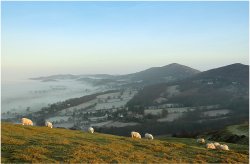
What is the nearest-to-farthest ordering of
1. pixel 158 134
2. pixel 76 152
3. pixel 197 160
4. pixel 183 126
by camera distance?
pixel 76 152 < pixel 197 160 < pixel 158 134 < pixel 183 126

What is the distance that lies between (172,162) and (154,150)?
207 inches

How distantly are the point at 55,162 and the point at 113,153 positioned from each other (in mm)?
6855

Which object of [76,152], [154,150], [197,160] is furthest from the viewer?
[154,150]

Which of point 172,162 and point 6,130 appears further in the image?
point 6,130

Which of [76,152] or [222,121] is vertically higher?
[76,152]

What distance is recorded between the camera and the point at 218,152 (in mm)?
36094

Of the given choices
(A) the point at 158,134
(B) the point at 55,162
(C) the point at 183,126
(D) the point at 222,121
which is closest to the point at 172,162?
(B) the point at 55,162

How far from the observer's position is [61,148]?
27.7 metres

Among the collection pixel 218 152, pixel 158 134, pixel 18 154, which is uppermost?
pixel 18 154

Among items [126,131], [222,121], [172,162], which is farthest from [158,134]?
[172,162]

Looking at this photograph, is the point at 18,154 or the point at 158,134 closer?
the point at 18,154

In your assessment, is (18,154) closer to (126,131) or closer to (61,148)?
(61,148)

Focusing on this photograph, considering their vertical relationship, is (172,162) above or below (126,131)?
above

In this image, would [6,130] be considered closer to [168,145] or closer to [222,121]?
[168,145]
